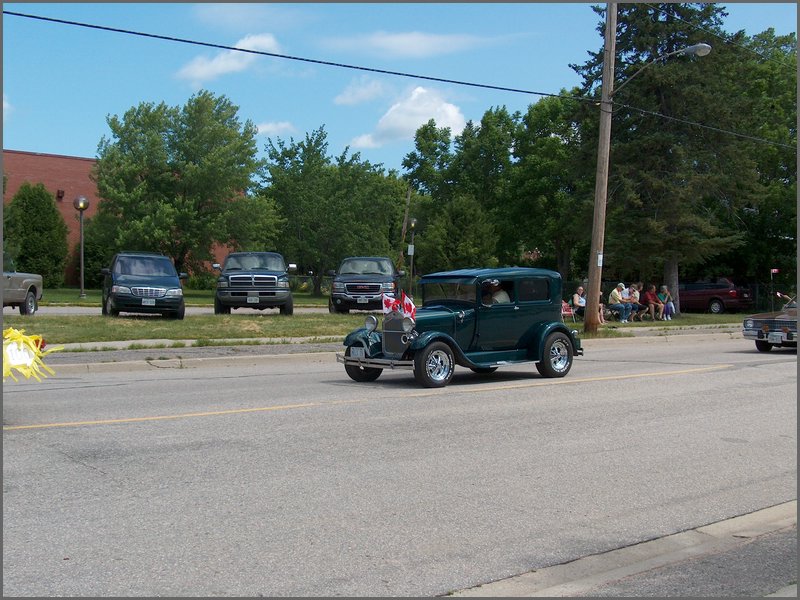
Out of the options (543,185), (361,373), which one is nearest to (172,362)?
(361,373)

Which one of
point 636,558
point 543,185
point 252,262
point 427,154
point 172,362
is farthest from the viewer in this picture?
point 427,154

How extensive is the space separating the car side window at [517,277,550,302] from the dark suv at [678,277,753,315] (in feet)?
100

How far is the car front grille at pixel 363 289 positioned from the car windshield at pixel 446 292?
12.3 meters

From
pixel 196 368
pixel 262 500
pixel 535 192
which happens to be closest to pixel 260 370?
pixel 196 368

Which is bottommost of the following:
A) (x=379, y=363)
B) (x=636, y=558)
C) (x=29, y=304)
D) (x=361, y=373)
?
(x=636, y=558)

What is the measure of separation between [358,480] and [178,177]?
42.9 metres

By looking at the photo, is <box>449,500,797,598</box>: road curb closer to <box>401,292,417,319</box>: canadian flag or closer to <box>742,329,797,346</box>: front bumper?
<box>401,292,417,319</box>: canadian flag

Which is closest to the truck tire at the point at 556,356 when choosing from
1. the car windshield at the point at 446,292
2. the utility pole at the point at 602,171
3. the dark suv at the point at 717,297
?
the car windshield at the point at 446,292

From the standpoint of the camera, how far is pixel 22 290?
78.4 ft

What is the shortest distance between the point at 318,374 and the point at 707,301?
3286 cm

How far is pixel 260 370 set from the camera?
15.5 m

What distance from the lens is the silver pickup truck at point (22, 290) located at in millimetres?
23438

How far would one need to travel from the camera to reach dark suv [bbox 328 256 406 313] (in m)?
26.5

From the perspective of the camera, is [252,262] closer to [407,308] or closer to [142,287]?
[142,287]
